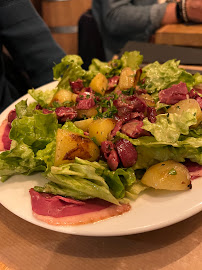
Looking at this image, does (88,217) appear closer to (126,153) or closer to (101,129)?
(126,153)

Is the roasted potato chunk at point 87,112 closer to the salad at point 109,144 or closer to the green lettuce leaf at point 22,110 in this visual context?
the salad at point 109,144

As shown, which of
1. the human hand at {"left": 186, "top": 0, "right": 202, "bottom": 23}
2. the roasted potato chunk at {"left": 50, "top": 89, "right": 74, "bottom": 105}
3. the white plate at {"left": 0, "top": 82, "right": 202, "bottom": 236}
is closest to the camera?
the white plate at {"left": 0, "top": 82, "right": 202, "bottom": 236}

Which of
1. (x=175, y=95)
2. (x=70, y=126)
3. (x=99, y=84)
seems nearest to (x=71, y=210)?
(x=70, y=126)

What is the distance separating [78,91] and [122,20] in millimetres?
1865

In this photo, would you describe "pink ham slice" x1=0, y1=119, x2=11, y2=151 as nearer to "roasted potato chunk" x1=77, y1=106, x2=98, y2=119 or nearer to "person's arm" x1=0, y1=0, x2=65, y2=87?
"roasted potato chunk" x1=77, y1=106, x2=98, y2=119

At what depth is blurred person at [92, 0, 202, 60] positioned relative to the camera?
114 inches

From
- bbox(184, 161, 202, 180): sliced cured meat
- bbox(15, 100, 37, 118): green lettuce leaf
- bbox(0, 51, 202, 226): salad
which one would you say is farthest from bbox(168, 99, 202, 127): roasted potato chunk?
bbox(15, 100, 37, 118): green lettuce leaf

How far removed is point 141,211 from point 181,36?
80.3 inches

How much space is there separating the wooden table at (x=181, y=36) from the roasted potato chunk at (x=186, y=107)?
1537mm

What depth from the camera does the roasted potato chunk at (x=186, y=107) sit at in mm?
1127

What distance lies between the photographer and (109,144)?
3.51 feet

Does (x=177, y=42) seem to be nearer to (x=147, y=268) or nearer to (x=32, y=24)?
(x=32, y=24)

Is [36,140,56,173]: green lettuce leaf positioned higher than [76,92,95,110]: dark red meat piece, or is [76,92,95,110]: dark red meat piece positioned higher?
[76,92,95,110]: dark red meat piece

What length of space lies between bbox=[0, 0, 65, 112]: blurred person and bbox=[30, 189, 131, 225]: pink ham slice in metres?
1.33
